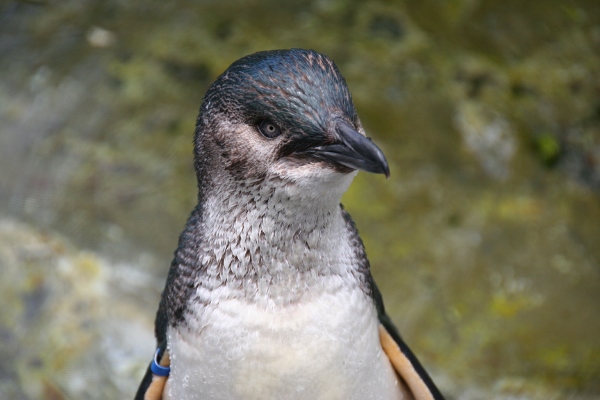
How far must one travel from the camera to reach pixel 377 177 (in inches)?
169

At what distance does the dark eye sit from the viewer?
64.7 inches

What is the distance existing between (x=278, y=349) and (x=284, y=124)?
0.55m

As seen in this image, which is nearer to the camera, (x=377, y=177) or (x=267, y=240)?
(x=267, y=240)

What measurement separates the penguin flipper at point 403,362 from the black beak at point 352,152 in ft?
2.00

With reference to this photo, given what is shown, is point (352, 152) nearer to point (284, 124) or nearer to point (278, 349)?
point (284, 124)

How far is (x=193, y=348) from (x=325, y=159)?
0.61 metres

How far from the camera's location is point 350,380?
1.86 meters

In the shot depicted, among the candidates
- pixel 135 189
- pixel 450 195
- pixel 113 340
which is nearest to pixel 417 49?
pixel 450 195

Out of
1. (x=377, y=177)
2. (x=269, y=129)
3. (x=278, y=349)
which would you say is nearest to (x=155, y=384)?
(x=278, y=349)

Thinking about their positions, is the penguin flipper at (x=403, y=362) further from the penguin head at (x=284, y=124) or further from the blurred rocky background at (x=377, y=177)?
the blurred rocky background at (x=377, y=177)

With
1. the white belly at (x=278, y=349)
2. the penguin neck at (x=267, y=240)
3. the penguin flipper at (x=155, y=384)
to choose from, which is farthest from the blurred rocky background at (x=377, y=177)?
the penguin neck at (x=267, y=240)

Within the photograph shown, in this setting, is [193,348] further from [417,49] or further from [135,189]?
[417,49]

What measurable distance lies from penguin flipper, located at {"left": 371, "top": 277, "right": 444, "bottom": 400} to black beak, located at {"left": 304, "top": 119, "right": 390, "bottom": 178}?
609 millimetres

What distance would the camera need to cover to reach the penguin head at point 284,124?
1589 millimetres
